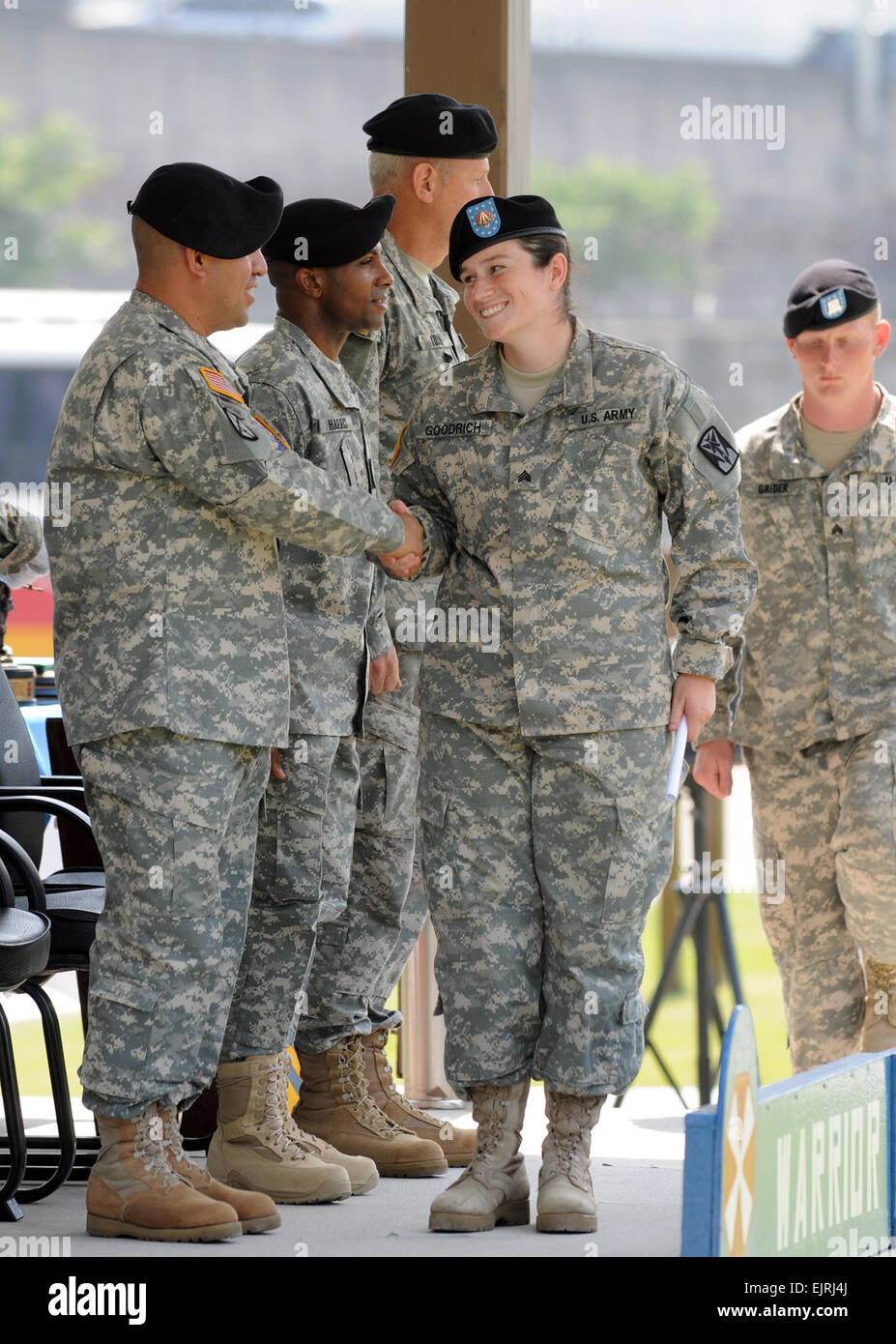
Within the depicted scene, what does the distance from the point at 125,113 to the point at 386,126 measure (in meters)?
7.85

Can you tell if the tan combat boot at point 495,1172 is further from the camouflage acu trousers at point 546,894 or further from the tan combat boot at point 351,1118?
the tan combat boot at point 351,1118

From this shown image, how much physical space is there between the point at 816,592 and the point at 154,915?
68.4 inches

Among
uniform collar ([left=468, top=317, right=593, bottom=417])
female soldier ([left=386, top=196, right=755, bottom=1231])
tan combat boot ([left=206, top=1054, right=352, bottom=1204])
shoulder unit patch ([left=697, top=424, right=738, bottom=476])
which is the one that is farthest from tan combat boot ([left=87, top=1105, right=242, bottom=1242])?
shoulder unit patch ([left=697, top=424, right=738, bottom=476])

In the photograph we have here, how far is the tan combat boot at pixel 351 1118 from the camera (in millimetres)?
3168

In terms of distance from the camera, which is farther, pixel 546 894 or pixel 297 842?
pixel 297 842

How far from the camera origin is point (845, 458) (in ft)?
11.9

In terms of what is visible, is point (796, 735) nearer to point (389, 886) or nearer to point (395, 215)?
point (389, 886)

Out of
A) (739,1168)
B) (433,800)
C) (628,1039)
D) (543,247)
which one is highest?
(543,247)

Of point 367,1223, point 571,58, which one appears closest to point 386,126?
point 367,1223

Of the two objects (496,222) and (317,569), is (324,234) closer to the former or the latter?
(496,222)

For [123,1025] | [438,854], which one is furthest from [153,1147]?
[438,854]

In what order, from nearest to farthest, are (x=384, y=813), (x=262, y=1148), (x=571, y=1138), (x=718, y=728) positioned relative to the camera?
(x=571, y=1138)
(x=262, y=1148)
(x=384, y=813)
(x=718, y=728)

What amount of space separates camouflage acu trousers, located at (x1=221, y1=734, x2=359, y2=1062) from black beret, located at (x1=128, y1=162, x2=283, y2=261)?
85cm
